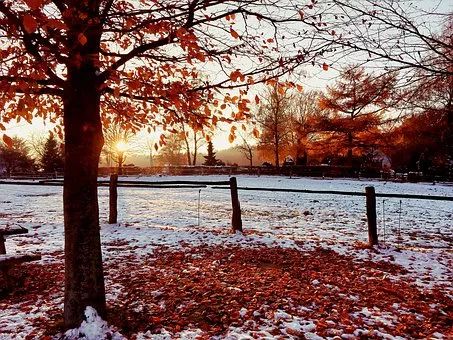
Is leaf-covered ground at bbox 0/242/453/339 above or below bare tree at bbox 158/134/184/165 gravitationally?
below

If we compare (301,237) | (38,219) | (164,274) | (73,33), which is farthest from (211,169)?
(73,33)

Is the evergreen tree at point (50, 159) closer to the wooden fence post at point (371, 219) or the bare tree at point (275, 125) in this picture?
the bare tree at point (275, 125)

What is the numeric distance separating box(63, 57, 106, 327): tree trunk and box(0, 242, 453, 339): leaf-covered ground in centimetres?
59

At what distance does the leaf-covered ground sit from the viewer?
4551mm

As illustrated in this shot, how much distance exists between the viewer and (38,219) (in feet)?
43.3

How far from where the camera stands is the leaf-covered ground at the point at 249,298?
4.55 m

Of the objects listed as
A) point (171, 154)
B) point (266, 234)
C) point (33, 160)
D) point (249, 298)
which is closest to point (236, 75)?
point (249, 298)

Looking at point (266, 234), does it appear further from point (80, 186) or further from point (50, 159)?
point (50, 159)

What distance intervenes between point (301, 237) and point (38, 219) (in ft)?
31.9

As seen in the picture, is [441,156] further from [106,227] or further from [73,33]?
[73,33]

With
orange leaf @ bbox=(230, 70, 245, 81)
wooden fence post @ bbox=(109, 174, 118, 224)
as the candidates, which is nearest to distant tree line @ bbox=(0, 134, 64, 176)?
wooden fence post @ bbox=(109, 174, 118, 224)

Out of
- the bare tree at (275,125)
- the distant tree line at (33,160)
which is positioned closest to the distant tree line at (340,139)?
the bare tree at (275,125)

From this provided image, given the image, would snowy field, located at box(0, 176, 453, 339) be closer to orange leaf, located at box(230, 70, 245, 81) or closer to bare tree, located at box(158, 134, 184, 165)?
orange leaf, located at box(230, 70, 245, 81)

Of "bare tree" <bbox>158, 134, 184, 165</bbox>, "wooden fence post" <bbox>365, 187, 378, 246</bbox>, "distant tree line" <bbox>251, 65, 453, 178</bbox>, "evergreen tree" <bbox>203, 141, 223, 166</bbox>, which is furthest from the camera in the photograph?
"bare tree" <bbox>158, 134, 184, 165</bbox>
